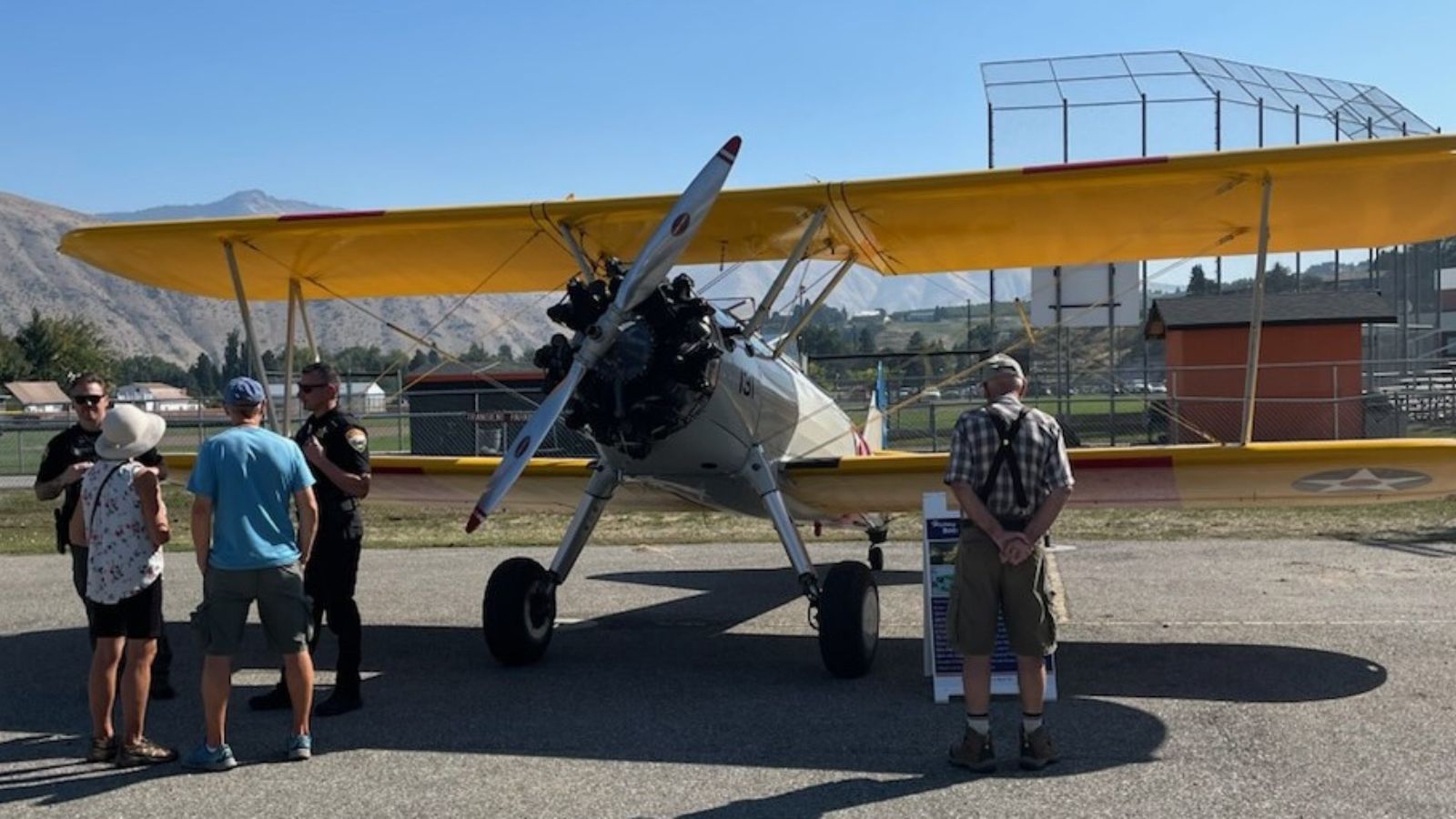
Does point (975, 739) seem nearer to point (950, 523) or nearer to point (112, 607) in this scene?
point (950, 523)

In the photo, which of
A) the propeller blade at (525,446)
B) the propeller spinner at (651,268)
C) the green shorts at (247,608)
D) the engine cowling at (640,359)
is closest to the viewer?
the green shorts at (247,608)

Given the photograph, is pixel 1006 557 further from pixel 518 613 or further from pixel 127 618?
pixel 127 618

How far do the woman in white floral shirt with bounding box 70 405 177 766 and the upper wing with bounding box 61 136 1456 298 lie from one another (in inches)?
121

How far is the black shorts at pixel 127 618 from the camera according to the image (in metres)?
5.45

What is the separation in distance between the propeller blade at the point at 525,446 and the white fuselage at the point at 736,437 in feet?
3.24

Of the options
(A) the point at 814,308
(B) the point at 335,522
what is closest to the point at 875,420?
(A) the point at 814,308

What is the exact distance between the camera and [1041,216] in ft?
27.7

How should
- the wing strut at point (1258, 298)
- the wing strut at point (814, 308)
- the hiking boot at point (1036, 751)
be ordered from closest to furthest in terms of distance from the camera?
1. the hiking boot at point (1036, 751)
2. the wing strut at point (1258, 298)
3. the wing strut at point (814, 308)

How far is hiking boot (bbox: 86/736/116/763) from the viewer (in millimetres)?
5434

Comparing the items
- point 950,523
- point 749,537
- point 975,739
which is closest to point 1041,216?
point 950,523

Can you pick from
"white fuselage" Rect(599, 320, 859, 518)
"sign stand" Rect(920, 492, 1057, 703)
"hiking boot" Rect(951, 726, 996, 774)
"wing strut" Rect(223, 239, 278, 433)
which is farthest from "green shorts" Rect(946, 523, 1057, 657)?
"wing strut" Rect(223, 239, 278, 433)

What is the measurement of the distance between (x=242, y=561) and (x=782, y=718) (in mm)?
2578

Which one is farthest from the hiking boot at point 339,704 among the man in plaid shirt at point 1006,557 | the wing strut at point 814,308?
the wing strut at point 814,308

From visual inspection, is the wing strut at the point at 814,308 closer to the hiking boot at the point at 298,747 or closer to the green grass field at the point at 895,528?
the hiking boot at the point at 298,747
